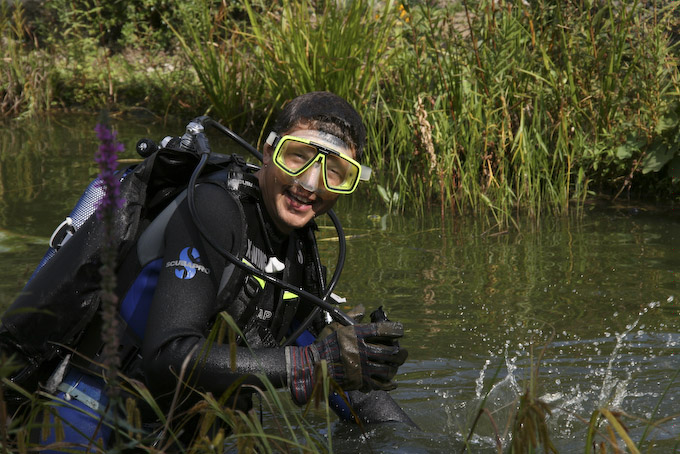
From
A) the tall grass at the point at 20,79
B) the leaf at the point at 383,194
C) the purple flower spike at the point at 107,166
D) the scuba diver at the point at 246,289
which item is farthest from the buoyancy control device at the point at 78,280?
the tall grass at the point at 20,79

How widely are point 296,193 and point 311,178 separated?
0.07 metres

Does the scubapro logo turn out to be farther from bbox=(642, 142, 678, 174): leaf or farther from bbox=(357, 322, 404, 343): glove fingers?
bbox=(642, 142, 678, 174): leaf

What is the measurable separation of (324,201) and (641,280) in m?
2.66

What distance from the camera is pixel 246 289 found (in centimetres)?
265

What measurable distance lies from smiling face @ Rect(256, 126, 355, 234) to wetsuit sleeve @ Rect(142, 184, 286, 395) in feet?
1.00

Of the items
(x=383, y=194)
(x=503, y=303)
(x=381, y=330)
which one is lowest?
(x=503, y=303)

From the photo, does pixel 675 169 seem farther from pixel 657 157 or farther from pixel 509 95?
pixel 509 95

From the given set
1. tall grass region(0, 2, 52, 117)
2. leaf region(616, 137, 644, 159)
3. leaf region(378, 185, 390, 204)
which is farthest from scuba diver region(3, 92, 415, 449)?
tall grass region(0, 2, 52, 117)

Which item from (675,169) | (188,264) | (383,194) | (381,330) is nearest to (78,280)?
(188,264)

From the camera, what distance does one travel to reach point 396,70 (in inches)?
271

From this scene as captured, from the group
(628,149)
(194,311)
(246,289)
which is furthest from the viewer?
(628,149)

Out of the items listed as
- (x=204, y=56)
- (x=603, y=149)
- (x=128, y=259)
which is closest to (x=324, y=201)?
(x=128, y=259)

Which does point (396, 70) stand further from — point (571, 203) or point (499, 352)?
point (499, 352)

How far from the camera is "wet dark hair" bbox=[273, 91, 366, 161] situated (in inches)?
114
